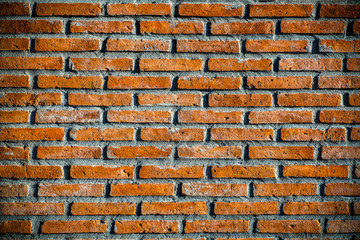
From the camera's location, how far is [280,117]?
1.33 m

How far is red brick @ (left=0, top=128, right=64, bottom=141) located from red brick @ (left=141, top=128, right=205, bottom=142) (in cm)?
43

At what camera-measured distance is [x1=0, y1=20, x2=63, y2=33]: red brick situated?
4.29 ft

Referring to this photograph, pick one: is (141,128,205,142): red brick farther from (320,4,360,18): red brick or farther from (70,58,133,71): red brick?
(320,4,360,18): red brick

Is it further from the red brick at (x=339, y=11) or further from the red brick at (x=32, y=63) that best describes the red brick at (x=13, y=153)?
the red brick at (x=339, y=11)

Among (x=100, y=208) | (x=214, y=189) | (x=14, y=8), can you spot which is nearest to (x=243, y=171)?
(x=214, y=189)

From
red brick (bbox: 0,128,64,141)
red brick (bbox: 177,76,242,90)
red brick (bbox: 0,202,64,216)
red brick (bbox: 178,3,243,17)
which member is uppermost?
red brick (bbox: 178,3,243,17)

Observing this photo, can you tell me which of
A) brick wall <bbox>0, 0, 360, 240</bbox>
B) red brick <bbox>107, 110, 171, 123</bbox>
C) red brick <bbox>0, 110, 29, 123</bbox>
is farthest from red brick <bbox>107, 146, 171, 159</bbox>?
red brick <bbox>0, 110, 29, 123</bbox>

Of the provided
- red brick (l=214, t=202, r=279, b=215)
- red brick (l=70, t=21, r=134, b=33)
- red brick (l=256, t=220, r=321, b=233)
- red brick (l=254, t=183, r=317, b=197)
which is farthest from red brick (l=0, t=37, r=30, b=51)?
red brick (l=256, t=220, r=321, b=233)

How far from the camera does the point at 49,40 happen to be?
132 cm

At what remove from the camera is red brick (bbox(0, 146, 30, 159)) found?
1.30m

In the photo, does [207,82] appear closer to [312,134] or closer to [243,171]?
[243,171]

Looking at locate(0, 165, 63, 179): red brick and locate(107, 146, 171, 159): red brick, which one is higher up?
locate(107, 146, 171, 159): red brick

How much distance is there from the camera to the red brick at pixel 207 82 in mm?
1326

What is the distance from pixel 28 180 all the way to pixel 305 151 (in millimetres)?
1406
